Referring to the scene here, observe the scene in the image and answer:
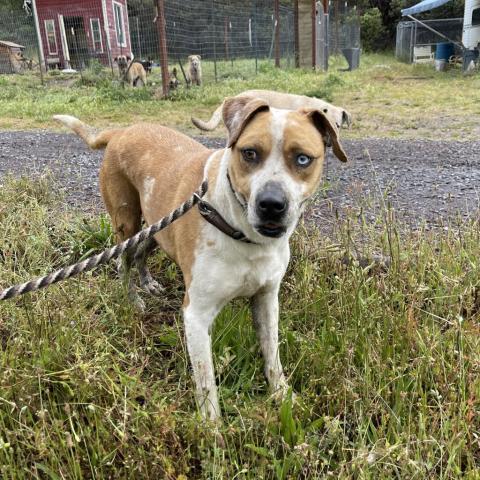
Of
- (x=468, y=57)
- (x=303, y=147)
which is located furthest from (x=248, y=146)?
(x=468, y=57)

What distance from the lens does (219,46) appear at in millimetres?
17219

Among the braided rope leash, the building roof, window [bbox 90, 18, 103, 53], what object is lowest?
the braided rope leash

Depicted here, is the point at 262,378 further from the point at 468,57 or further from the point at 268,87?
the point at 468,57

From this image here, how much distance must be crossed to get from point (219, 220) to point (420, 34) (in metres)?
29.0

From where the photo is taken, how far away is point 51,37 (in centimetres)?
2269

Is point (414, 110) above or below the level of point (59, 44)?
below

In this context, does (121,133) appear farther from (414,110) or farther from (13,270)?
(414,110)

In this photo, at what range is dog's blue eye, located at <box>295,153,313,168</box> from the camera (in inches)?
83.5

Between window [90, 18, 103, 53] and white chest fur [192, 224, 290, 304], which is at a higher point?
window [90, 18, 103, 53]

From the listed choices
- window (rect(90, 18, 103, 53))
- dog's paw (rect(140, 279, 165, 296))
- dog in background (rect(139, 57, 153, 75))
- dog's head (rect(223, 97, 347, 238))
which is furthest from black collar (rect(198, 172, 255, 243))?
window (rect(90, 18, 103, 53))

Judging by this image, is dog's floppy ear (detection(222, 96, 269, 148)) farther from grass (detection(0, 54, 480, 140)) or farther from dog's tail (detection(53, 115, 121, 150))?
grass (detection(0, 54, 480, 140))

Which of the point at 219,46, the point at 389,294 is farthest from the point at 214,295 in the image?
the point at 219,46

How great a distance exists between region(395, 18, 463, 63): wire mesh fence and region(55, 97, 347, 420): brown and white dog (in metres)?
25.8

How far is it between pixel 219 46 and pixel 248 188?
1634 centimetres
